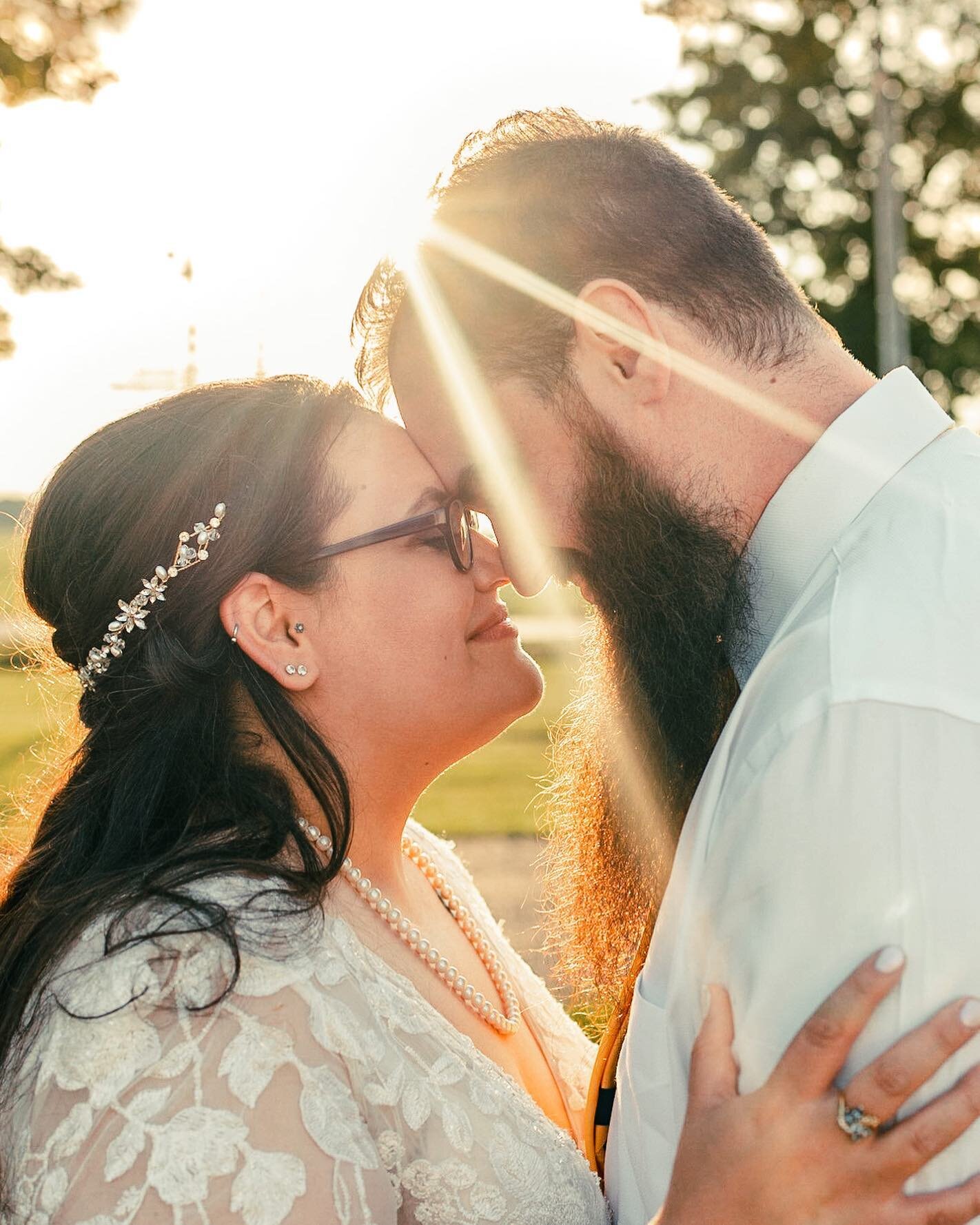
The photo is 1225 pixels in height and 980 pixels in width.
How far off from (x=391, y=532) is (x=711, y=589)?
0.76 meters

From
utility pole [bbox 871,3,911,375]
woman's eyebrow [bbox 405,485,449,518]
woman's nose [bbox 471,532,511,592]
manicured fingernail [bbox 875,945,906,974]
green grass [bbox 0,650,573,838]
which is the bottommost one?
green grass [bbox 0,650,573,838]

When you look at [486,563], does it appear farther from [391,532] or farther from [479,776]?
[479,776]

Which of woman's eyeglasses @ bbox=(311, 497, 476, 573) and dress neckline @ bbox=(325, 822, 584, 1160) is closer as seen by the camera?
dress neckline @ bbox=(325, 822, 584, 1160)

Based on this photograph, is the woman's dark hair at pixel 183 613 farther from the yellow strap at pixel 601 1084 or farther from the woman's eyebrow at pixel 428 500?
the yellow strap at pixel 601 1084

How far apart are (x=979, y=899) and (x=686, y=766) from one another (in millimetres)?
1230

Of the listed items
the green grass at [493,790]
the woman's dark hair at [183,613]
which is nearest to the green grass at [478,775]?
the green grass at [493,790]

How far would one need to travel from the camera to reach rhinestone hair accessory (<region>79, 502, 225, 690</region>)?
2.84m

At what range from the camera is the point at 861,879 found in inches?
72.8

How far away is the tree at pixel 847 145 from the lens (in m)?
28.5

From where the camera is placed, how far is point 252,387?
9.97 feet

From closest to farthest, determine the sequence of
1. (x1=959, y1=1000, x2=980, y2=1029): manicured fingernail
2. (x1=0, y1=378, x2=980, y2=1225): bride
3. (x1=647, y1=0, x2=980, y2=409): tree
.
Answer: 1. (x1=959, y1=1000, x2=980, y2=1029): manicured fingernail
2. (x1=0, y1=378, x2=980, y2=1225): bride
3. (x1=647, y1=0, x2=980, y2=409): tree

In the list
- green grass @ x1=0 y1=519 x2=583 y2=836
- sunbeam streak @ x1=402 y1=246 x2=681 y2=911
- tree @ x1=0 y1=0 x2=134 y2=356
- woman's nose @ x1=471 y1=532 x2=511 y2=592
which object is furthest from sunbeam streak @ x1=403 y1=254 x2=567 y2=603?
tree @ x1=0 y1=0 x2=134 y2=356

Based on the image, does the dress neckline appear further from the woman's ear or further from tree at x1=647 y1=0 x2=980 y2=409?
tree at x1=647 y1=0 x2=980 y2=409

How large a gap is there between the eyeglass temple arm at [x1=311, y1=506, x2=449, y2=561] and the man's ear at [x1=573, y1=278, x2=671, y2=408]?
496mm
